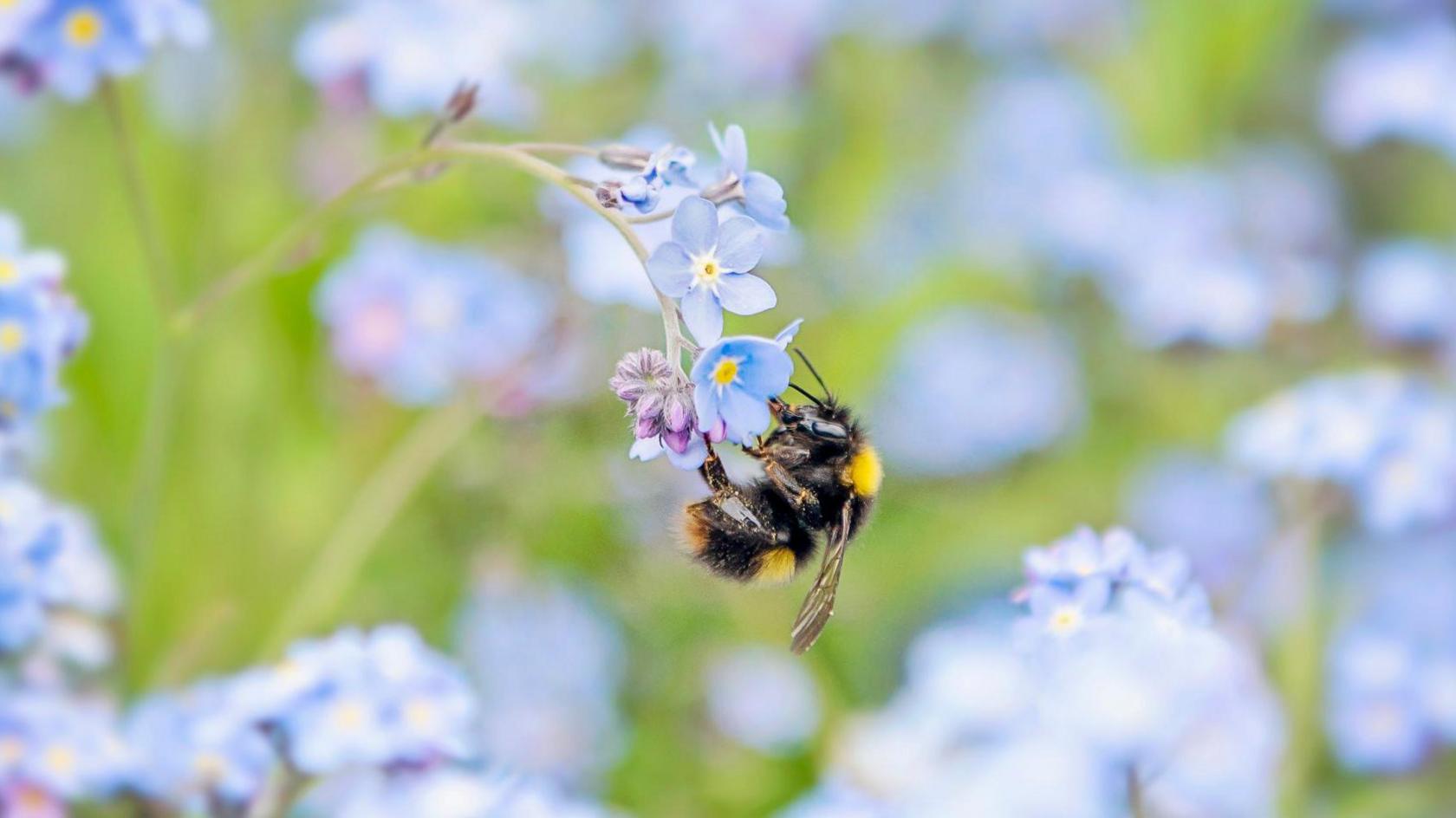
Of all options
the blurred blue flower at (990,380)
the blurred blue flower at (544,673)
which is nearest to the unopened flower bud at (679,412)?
the blurred blue flower at (544,673)

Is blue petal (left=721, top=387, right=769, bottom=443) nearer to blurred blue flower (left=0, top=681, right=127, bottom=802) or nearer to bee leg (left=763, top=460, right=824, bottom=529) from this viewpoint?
bee leg (left=763, top=460, right=824, bottom=529)

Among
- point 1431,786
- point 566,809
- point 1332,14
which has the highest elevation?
point 1332,14

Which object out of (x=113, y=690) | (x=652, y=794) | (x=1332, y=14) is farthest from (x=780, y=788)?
(x=1332, y=14)

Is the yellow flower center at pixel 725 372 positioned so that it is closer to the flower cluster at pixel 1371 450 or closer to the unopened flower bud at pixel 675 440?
the unopened flower bud at pixel 675 440

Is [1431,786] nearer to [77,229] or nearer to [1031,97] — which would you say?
[1031,97]

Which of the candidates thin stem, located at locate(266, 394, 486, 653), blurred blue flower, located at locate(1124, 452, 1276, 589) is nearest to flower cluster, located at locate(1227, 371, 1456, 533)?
blurred blue flower, located at locate(1124, 452, 1276, 589)

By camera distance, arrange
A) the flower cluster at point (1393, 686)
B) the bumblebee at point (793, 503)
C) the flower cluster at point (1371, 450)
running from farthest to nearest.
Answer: the flower cluster at point (1393, 686)
the flower cluster at point (1371, 450)
the bumblebee at point (793, 503)
